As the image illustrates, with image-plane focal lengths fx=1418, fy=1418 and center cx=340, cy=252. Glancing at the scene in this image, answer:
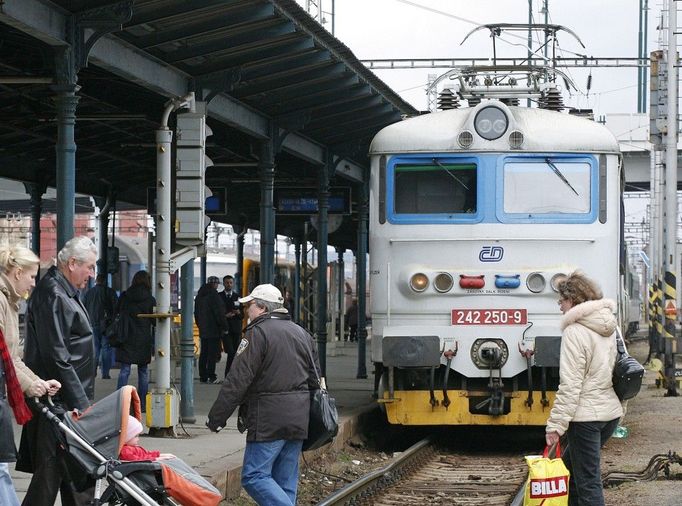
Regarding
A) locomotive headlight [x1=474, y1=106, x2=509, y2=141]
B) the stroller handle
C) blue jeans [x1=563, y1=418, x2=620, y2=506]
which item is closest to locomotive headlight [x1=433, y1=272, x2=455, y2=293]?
locomotive headlight [x1=474, y1=106, x2=509, y2=141]

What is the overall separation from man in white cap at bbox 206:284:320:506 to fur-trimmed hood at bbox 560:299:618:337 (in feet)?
5.08

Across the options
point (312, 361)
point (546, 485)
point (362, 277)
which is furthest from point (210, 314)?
point (546, 485)

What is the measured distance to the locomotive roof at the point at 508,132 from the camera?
14.3m

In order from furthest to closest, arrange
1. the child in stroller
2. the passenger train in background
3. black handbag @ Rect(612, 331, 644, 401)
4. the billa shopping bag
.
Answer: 1. the passenger train in background
2. black handbag @ Rect(612, 331, 644, 401)
3. the billa shopping bag
4. the child in stroller

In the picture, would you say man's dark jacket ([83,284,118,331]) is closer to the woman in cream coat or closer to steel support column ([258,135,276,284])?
steel support column ([258,135,276,284])

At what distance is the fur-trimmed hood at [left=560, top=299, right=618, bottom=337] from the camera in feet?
26.6

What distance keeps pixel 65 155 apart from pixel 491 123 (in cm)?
469

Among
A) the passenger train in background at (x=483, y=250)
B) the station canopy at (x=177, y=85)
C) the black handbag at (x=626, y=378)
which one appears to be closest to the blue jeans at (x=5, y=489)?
the black handbag at (x=626, y=378)

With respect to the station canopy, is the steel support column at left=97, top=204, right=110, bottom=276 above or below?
below

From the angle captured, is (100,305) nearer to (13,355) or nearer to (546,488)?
(546,488)

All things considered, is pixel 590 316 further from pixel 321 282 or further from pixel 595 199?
pixel 321 282

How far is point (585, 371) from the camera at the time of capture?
815 centimetres

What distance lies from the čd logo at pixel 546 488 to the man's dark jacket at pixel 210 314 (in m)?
13.6

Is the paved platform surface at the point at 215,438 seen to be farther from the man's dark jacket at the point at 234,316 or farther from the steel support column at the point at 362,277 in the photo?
the man's dark jacket at the point at 234,316
